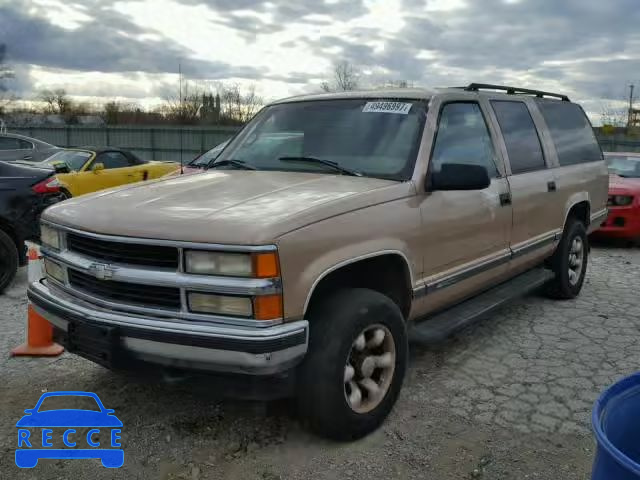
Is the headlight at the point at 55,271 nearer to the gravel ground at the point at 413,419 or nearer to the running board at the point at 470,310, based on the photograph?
the gravel ground at the point at 413,419

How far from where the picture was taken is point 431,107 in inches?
158

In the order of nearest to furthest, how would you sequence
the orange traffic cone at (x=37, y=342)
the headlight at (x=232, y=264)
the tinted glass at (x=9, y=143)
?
the headlight at (x=232, y=264) → the orange traffic cone at (x=37, y=342) → the tinted glass at (x=9, y=143)

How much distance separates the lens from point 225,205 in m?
3.04

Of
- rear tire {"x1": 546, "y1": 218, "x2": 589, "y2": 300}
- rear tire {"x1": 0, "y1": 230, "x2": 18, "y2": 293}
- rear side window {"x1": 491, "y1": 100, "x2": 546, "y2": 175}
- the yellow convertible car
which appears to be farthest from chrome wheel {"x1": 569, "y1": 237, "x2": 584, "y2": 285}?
the yellow convertible car

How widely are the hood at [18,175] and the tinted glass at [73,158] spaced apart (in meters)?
5.04

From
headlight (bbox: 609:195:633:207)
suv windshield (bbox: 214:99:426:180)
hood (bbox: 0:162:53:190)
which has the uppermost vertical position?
suv windshield (bbox: 214:99:426:180)

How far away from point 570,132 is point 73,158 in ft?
30.5

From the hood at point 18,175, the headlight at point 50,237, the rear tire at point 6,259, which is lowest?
the rear tire at point 6,259

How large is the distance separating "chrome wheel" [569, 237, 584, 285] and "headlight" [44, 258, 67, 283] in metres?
4.69

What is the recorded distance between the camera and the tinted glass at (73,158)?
11.4 metres

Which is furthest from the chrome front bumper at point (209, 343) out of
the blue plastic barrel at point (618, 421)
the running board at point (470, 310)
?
the blue plastic barrel at point (618, 421)

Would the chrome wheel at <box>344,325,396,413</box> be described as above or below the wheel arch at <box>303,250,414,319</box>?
below

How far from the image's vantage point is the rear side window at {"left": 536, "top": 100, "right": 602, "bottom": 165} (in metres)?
5.64

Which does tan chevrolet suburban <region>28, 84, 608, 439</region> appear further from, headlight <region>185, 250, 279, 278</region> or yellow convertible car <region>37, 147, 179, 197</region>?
yellow convertible car <region>37, 147, 179, 197</region>
